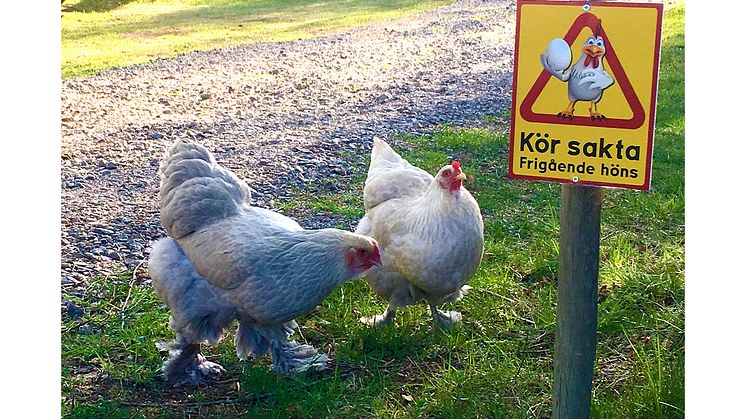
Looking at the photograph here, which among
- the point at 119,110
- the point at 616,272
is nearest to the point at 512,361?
the point at 616,272

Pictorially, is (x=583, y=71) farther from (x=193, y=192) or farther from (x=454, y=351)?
(x=193, y=192)

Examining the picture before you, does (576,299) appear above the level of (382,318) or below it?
above

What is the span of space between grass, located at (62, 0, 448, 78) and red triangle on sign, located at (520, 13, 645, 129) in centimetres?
681

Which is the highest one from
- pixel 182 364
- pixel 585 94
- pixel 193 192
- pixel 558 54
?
pixel 558 54

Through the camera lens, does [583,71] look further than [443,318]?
No

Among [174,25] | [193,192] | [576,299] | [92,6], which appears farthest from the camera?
[174,25]

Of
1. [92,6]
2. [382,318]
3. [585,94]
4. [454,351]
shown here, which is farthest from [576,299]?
[92,6]

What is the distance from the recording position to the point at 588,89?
1.96 m

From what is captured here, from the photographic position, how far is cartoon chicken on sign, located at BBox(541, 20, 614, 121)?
1926mm

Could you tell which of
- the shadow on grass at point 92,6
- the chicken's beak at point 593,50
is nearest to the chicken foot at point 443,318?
the chicken's beak at point 593,50

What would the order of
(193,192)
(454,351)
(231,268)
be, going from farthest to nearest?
(454,351)
(193,192)
(231,268)

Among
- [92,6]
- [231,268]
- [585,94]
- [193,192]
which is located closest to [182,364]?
[231,268]

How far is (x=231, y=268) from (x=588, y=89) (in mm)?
1645

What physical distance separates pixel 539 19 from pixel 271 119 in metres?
5.25
